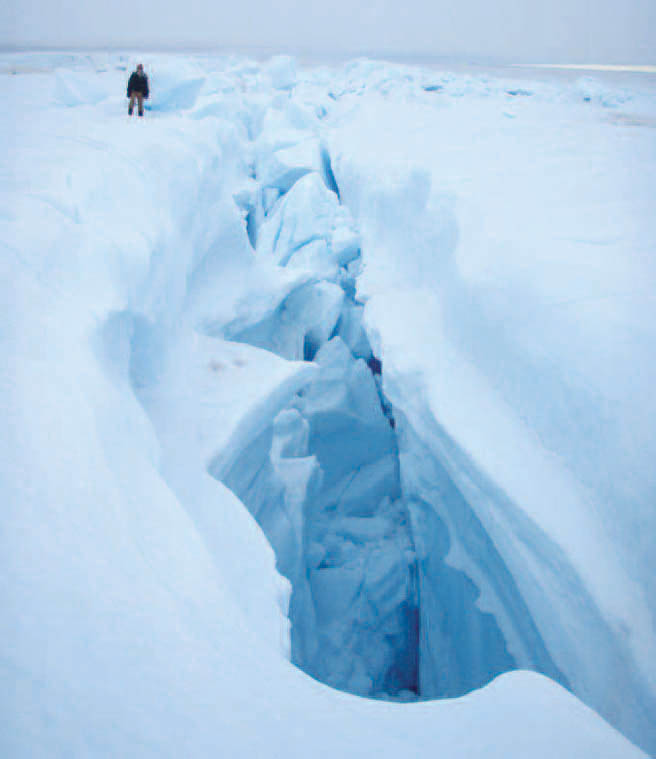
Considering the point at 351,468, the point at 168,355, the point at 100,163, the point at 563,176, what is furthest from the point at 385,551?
the point at 100,163

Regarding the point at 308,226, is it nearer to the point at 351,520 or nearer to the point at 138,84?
the point at 138,84

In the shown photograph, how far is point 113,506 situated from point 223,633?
29 centimetres

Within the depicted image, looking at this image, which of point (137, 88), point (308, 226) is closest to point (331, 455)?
point (308, 226)

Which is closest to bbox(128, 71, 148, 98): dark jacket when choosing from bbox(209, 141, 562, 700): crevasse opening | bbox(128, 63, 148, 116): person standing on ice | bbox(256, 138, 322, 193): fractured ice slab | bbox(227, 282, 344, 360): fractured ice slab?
bbox(128, 63, 148, 116): person standing on ice

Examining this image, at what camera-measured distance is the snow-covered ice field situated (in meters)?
0.66

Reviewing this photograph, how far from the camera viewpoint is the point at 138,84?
15.3 feet

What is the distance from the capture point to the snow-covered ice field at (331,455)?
0.66 m

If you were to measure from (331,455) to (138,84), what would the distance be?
4.12m

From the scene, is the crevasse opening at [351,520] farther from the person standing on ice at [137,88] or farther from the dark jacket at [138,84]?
the dark jacket at [138,84]

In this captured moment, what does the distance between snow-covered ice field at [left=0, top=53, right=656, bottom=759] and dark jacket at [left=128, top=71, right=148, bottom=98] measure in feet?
3.19

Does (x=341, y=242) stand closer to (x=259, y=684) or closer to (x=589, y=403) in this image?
(x=589, y=403)

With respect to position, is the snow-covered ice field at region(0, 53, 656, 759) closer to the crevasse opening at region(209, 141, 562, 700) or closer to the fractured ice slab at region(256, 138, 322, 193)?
the crevasse opening at region(209, 141, 562, 700)

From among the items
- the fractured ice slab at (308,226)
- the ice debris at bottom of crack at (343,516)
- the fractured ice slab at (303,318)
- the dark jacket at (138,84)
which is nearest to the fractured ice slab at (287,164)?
the fractured ice slab at (308,226)

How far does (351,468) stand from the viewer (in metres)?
3.66
